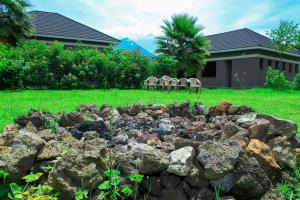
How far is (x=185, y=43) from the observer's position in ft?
76.2

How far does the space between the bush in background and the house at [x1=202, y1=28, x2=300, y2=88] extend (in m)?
8.65

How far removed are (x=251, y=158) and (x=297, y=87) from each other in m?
21.2

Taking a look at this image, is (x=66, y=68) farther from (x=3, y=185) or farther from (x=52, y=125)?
(x=3, y=185)

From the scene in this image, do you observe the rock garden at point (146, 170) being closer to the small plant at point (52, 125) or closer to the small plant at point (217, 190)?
the small plant at point (217, 190)

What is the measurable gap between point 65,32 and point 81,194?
24.1 metres

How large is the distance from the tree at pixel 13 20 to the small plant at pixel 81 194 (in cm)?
1802

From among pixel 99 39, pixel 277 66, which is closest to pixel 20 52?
pixel 99 39

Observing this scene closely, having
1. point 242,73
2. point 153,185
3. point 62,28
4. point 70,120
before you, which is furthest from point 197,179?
point 62,28

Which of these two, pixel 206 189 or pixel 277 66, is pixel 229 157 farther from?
pixel 277 66

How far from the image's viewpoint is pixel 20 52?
14.3 metres

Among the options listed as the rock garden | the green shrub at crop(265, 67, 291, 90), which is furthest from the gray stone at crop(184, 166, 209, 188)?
the green shrub at crop(265, 67, 291, 90)

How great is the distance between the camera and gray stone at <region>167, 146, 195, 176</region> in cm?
219

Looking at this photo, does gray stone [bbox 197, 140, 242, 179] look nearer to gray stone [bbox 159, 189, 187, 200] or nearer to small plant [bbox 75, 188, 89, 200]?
gray stone [bbox 159, 189, 187, 200]

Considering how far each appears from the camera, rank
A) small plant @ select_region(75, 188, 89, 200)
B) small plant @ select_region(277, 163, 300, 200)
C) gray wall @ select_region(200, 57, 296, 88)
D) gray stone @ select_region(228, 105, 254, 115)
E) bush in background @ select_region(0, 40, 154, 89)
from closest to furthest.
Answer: small plant @ select_region(75, 188, 89, 200)
small plant @ select_region(277, 163, 300, 200)
gray stone @ select_region(228, 105, 254, 115)
bush in background @ select_region(0, 40, 154, 89)
gray wall @ select_region(200, 57, 296, 88)
